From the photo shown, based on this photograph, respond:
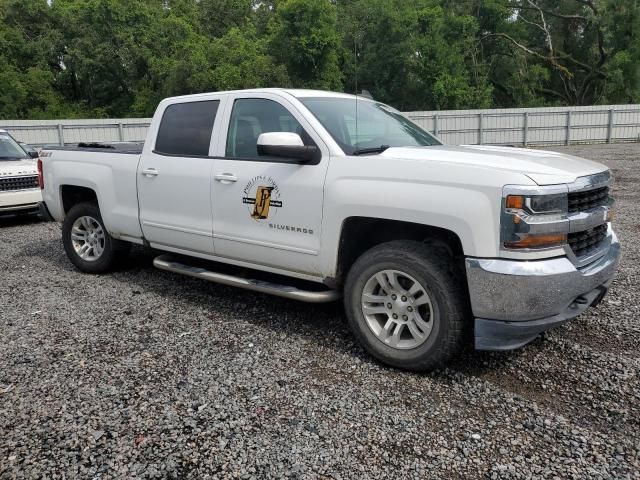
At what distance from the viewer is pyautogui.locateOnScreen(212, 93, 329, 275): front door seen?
159 inches

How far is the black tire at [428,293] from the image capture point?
3428 millimetres

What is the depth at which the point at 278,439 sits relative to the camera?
2955 millimetres

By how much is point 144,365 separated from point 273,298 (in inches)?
64.8

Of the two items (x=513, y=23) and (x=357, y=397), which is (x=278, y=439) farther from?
(x=513, y=23)

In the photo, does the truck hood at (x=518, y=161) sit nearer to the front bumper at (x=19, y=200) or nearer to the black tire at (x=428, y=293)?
the black tire at (x=428, y=293)

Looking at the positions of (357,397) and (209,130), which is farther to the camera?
(209,130)

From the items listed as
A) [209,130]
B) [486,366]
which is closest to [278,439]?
[486,366]

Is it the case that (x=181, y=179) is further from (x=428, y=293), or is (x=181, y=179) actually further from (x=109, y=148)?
(x=428, y=293)

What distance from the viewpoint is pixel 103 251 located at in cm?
600

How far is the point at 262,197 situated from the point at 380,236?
981mm

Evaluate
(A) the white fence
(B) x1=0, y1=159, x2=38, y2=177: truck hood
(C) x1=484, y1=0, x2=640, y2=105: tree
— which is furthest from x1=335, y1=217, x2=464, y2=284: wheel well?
(C) x1=484, y1=0, x2=640, y2=105: tree

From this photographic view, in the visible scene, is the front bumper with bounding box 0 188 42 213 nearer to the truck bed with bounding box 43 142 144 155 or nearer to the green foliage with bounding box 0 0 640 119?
the truck bed with bounding box 43 142 144 155

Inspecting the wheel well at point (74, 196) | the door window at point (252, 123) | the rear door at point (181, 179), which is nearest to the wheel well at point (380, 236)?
the door window at point (252, 123)

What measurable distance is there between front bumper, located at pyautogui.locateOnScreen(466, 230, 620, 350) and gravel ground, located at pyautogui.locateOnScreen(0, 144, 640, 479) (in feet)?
1.37
